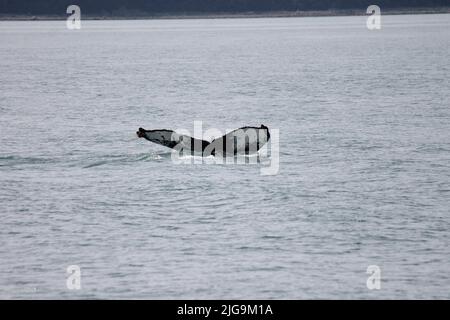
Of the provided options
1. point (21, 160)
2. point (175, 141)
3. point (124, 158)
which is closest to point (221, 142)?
point (175, 141)

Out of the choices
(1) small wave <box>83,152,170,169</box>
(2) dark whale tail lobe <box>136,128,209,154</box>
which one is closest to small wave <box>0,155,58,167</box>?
(1) small wave <box>83,152,170,169</box>

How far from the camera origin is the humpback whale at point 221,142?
40.6 meters

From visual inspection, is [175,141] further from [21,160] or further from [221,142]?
[21,160]

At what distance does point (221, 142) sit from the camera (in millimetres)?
42188

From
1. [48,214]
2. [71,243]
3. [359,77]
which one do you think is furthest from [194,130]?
[359,77]

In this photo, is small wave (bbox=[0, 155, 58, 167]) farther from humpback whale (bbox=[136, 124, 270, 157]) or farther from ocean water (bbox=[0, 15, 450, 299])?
humpback whale (bbox=[136, 124, 270, 157])

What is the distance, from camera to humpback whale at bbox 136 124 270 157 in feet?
133

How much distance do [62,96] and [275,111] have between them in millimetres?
24206

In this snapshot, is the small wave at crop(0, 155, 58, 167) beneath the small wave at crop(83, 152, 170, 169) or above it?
above

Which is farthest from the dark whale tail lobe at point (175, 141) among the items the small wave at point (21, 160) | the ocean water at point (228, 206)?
the small wave at point (21, 160)

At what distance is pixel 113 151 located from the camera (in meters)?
44.5

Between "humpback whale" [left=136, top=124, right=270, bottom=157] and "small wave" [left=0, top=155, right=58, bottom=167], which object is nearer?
"humpback whale" [left=136, top=124, right=270, bottom=157]

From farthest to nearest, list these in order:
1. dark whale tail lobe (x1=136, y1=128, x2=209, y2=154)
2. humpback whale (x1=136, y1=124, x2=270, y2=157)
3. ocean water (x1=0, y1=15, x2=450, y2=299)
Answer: dark whale tail lobe (x1=136, y1=128, x2=209, y2=154), humpback whale (x1=136, y1=124, x2=270, y2=157), ocean water (x1=0, y1=15, x2=450, y2=299)

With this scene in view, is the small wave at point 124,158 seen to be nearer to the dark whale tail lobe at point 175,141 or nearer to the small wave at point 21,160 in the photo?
the dark whale tail lobe at point 175,141
